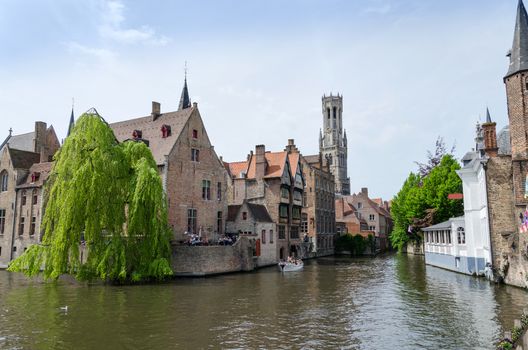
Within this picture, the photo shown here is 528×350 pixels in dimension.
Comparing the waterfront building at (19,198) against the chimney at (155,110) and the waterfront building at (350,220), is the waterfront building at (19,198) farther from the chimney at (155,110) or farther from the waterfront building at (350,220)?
the waterfront building at (350,220)

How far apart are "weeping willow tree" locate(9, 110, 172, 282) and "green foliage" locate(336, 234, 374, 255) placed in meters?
43.4

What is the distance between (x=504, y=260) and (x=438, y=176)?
22.5m

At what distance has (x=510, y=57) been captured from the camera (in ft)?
Result: 90.5

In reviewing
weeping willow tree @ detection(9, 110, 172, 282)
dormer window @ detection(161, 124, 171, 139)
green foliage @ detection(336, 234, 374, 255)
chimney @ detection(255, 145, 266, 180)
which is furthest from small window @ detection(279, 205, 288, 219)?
green foliage @ detection(336, 234, 374, 255)

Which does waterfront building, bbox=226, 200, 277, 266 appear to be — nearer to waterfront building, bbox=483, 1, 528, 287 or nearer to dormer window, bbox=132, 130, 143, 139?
dormer window, bbox=132, 130, 143, 139

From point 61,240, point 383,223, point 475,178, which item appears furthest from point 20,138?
point 383,223

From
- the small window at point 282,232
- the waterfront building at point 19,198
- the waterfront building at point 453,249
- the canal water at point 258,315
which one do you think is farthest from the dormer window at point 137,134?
the waterfront building at point 453,249

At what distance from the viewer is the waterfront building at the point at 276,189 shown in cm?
4684

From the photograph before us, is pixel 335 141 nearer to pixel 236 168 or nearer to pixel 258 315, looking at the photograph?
pixel 236 168

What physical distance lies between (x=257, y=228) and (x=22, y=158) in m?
25.5

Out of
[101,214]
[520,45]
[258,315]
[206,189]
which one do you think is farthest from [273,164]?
[258,315]

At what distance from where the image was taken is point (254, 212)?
140 feet

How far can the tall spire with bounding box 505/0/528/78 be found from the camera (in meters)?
25.8

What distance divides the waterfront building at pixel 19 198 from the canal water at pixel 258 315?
1301 cm
